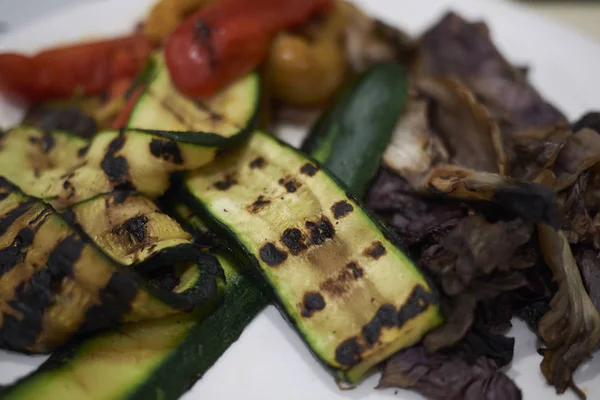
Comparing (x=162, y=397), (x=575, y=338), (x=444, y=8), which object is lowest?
(x=162, y=397)

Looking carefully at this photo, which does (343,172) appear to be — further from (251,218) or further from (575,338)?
(575,338)

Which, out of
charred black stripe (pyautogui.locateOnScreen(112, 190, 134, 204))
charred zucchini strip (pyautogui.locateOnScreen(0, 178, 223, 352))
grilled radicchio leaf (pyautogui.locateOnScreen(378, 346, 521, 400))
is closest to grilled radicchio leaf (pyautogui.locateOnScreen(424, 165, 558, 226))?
grilled radicchio leaf (pyautogui.locateOnScreen(378, 346, 521, 400))

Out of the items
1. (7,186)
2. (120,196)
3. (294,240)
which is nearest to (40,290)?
(120,196)

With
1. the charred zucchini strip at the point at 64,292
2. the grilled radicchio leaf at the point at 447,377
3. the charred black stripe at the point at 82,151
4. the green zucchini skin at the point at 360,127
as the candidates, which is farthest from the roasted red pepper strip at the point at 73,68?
the grilled radicchio leaf at the point at 447,377

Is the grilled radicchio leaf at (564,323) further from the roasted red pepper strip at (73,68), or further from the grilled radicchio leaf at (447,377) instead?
the roasted red pepper strip at (73,68)

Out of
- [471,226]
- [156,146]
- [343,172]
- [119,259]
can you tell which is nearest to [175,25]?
[156,146]

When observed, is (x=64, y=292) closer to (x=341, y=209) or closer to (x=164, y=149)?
(x=164, y=149)
